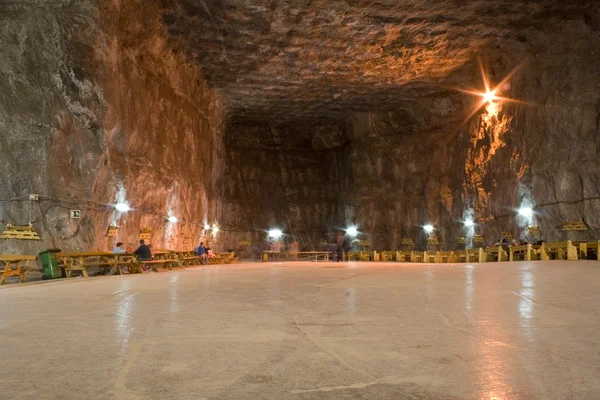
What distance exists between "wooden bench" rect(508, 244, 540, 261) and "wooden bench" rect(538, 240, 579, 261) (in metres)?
0.30

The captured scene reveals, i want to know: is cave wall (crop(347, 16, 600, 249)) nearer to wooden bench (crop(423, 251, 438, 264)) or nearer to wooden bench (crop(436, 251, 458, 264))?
wooden bench (crop(436, 251, 458, 264))

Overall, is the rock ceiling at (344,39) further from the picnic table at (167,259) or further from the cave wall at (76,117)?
the picnic table at (167,259)

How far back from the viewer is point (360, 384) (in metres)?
2.66

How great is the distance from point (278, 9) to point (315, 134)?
69.9 feet

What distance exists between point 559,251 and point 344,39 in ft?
45.9

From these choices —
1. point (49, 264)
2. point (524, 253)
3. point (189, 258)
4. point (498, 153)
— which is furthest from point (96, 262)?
point (498, 153)

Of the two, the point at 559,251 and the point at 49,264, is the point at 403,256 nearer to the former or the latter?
the point at 559,251

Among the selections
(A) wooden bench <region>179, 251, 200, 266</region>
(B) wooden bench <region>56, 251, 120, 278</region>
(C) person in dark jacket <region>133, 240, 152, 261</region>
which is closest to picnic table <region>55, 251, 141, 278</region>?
(B) wooden bench <region>56, 251, 120, 278</region>

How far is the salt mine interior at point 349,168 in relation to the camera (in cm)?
379

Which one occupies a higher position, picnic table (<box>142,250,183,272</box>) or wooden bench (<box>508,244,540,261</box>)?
wooden bench (<box>508,244,540,261</box>)

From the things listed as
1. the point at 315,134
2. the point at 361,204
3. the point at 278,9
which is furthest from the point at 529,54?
the point at 315,134

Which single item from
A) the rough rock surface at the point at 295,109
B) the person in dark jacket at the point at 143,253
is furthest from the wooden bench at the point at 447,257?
the person in dark jacket at the point at 143,253

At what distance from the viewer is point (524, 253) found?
18.0m

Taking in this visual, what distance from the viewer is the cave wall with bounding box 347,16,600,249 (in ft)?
68.0
